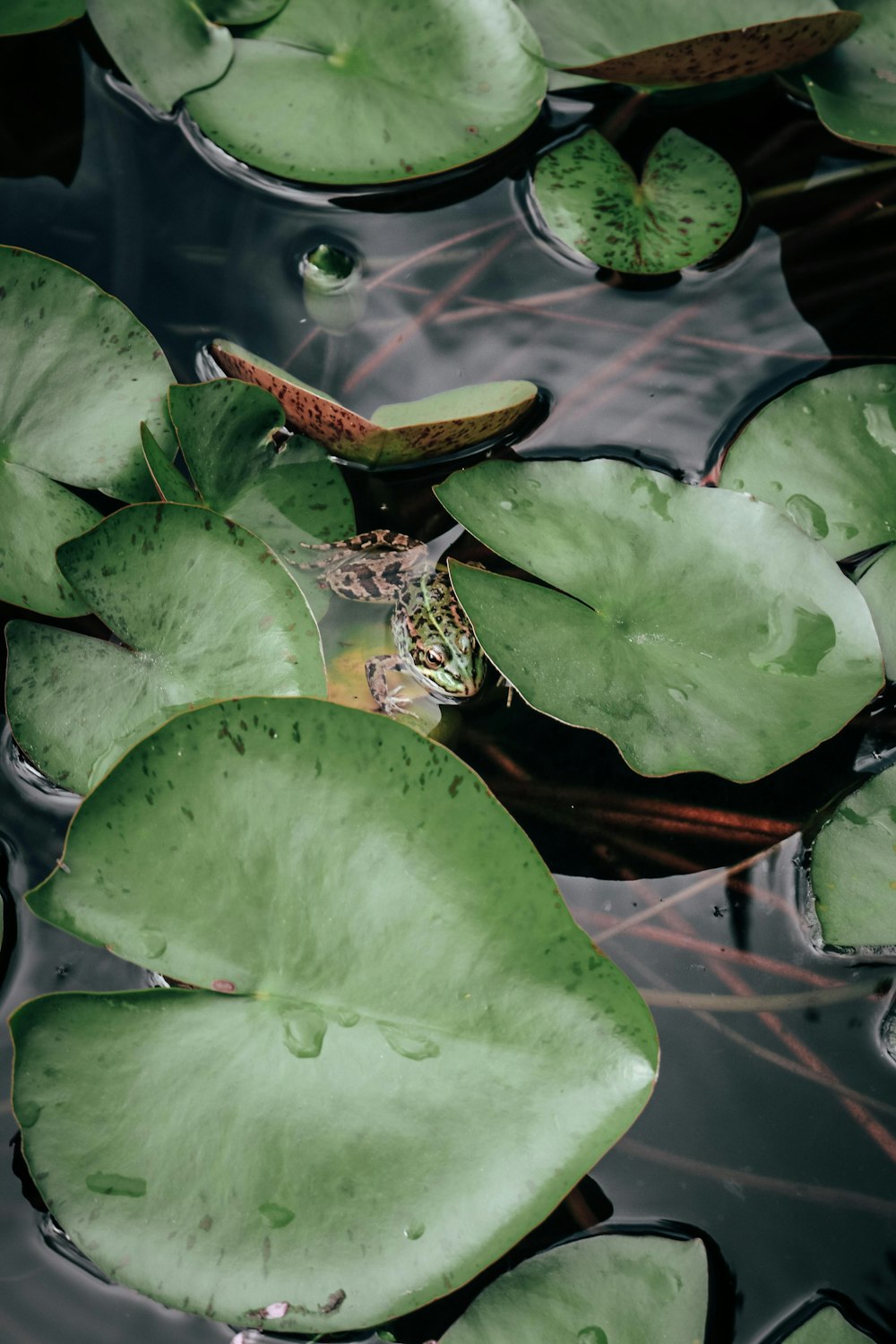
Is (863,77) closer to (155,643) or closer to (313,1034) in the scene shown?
(155,643)

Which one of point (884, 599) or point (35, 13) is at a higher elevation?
point (35, 13)

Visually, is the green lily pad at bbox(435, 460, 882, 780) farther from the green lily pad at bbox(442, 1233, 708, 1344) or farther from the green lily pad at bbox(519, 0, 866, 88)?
the green lily pad at bbox(519, 0, 866, 88)

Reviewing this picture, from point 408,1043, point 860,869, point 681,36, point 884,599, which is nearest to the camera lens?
point 408,1043

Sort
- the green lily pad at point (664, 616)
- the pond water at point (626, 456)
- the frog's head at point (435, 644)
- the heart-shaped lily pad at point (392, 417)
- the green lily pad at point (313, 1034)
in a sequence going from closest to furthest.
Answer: the green lily pad at point (313, 1034) → the pond water at point (626, 456) → the green lily pad at point (664, 616) → the heart-shaped lily pad at point (392, 417) → the frog's head at point (435, 644)

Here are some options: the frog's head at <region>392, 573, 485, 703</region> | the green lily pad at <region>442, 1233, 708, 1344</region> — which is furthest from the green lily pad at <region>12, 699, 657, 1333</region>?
the frog's head at <region>392, 573, 485, 703</region>

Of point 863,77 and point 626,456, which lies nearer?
point 626,456

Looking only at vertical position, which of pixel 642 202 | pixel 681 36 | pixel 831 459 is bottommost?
pixel 831 459

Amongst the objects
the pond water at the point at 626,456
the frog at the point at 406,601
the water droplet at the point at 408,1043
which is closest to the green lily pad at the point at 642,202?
the pond water at the point at 626,456

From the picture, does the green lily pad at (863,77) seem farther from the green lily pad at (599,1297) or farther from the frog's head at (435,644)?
the green lily pad at (599,1297)

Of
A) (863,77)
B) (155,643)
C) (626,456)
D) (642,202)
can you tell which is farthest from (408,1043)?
(863,77)
